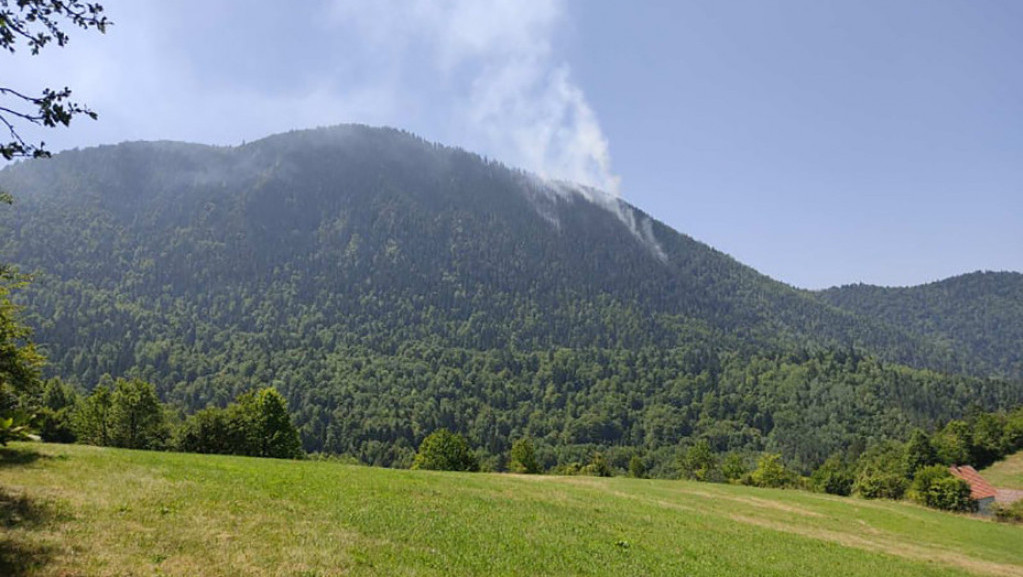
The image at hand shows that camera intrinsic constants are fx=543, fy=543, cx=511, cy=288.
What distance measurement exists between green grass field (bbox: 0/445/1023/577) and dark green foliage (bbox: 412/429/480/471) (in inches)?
1892

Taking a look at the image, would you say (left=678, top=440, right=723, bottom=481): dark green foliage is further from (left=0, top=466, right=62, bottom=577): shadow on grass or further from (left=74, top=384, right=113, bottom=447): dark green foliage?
(left=0, top=466, right=62, bottom=577): shadow on grass

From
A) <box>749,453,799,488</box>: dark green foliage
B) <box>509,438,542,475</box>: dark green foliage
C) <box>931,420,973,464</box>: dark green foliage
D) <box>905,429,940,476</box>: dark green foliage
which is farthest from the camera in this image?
<box>931,420,973,464</box>: dark green foliage

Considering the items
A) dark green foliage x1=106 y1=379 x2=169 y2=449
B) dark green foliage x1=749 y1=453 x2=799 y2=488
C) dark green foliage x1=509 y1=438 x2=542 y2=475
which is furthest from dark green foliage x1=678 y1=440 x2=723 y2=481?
dark green foliage x1=106 y1=379 x2=169 y2=449

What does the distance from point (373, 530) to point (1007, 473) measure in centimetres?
15307

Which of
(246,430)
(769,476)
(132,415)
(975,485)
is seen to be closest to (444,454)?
(246,430)

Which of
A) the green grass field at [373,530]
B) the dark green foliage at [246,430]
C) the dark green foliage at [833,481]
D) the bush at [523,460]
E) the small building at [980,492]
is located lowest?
the dark green foliage at [833,481]

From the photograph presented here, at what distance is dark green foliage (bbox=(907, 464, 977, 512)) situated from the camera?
82062mm

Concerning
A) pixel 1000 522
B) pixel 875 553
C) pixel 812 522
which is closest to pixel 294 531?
pixel 875 553

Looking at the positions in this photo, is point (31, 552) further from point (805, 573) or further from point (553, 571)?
point (805, 573)

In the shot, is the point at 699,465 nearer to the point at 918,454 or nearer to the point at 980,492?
the point at 918,454

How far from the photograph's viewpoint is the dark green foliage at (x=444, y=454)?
91.7 meters

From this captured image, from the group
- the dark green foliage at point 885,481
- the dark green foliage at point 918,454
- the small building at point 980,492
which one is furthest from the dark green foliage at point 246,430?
the dark green foliage at point 918,454

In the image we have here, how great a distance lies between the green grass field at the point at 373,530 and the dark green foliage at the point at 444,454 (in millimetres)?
48045

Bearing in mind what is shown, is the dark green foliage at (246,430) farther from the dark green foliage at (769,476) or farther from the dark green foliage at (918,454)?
the dark green foliage at (918,454)
